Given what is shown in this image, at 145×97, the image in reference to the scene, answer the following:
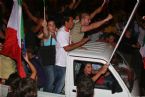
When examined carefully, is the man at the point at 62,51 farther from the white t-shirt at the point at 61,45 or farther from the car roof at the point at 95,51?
the car roof at the point at 95,51

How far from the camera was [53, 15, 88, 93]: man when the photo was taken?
7.95 m

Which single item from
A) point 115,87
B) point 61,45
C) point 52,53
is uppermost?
point 61,45

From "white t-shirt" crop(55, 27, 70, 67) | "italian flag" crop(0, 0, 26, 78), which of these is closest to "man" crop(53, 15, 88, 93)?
"white t-shirt" crop(55, 27, 70, 67)

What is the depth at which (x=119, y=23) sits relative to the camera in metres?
12.6

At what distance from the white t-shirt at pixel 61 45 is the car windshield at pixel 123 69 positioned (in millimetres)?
918

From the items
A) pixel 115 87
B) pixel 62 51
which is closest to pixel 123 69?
pixel 115 87

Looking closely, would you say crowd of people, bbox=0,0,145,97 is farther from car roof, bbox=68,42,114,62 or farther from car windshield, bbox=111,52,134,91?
car windshield, bbox=111,52,134,91

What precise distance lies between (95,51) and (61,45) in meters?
0.66

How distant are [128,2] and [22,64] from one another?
7503 mm

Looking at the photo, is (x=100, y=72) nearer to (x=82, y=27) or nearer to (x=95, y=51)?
(x=95, y=51)

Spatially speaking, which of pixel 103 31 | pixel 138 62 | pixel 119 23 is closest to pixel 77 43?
pixel 138 62

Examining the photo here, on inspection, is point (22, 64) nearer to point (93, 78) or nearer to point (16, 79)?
point (16, 79)

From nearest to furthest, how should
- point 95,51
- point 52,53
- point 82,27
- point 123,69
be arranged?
point 123,69 < point 95,51 < point 52,53 < point 82,27

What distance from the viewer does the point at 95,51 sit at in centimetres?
808
